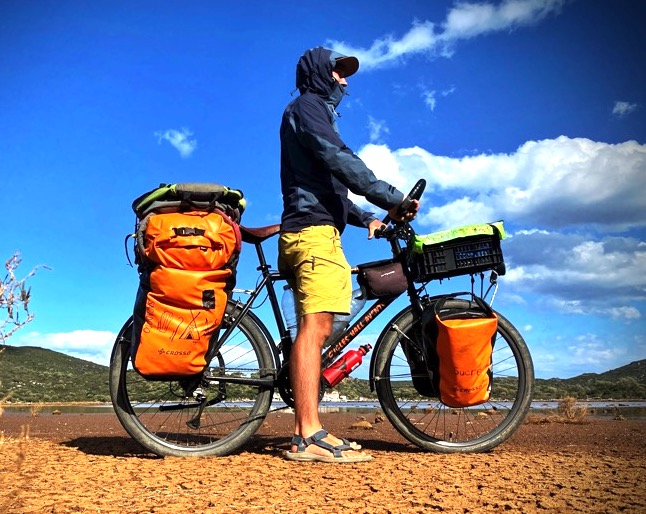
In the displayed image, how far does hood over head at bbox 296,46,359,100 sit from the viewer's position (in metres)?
4.93

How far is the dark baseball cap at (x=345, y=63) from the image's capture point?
16.3 feet

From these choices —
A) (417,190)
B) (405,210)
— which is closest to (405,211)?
(405,210)

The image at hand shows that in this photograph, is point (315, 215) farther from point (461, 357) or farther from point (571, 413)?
point (571, 413)

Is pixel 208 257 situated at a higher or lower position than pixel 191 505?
higher

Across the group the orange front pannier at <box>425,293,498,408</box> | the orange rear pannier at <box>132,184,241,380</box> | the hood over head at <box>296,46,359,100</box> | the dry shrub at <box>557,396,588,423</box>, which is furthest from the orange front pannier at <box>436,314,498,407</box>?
the dry shrub at <box>557,396,588,423</box>

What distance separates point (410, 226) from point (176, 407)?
2.27 m

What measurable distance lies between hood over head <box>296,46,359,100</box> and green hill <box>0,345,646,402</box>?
12.4m

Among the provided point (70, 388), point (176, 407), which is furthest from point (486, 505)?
point (70, 388)

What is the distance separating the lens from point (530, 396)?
209 inches

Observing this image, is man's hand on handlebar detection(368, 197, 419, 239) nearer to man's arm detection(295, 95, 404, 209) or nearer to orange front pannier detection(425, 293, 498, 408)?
man's arm detection(295, 95, 404, 209)

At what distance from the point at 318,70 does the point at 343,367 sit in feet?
7.34

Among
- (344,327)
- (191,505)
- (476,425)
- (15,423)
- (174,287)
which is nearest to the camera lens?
(191,505)

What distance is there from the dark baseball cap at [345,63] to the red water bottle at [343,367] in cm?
216

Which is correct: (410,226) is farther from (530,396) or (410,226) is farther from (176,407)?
(176,407)
